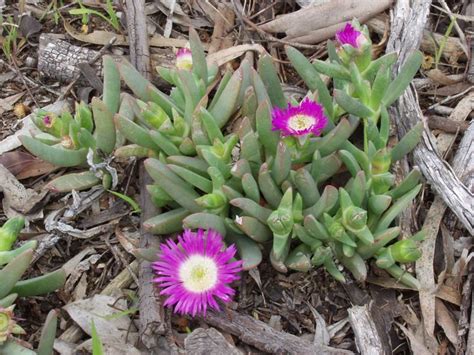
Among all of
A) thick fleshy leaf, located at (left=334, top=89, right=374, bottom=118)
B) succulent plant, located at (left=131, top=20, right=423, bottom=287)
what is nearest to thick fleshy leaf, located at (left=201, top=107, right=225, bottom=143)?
succulent plant, located at (left=131, top=20, right=423, bottom=287)

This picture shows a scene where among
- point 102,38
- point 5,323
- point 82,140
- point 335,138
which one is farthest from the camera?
point 102,38

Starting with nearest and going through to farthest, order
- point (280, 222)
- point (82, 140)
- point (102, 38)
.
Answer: point (280, 222), point (82, 140), point (102, 38)

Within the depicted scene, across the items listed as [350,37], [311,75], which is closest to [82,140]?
[311,75]

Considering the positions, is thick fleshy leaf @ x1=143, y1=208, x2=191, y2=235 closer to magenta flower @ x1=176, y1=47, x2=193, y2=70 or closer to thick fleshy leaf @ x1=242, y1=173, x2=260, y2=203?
thick fleshy leaf @ x1=242, y1=173, x2=260, y2=203

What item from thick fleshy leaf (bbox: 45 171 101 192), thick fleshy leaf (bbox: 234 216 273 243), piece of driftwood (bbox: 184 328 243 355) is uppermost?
thick fleshy leaf (bbox: 234 216 273 243)

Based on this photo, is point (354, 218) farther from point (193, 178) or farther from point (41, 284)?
point (41, 284)

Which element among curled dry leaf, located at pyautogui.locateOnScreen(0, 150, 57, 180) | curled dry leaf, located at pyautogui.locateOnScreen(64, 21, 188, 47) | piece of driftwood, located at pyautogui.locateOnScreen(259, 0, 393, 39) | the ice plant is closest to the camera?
the ice plant

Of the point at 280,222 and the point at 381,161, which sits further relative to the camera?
the point at 381,161
